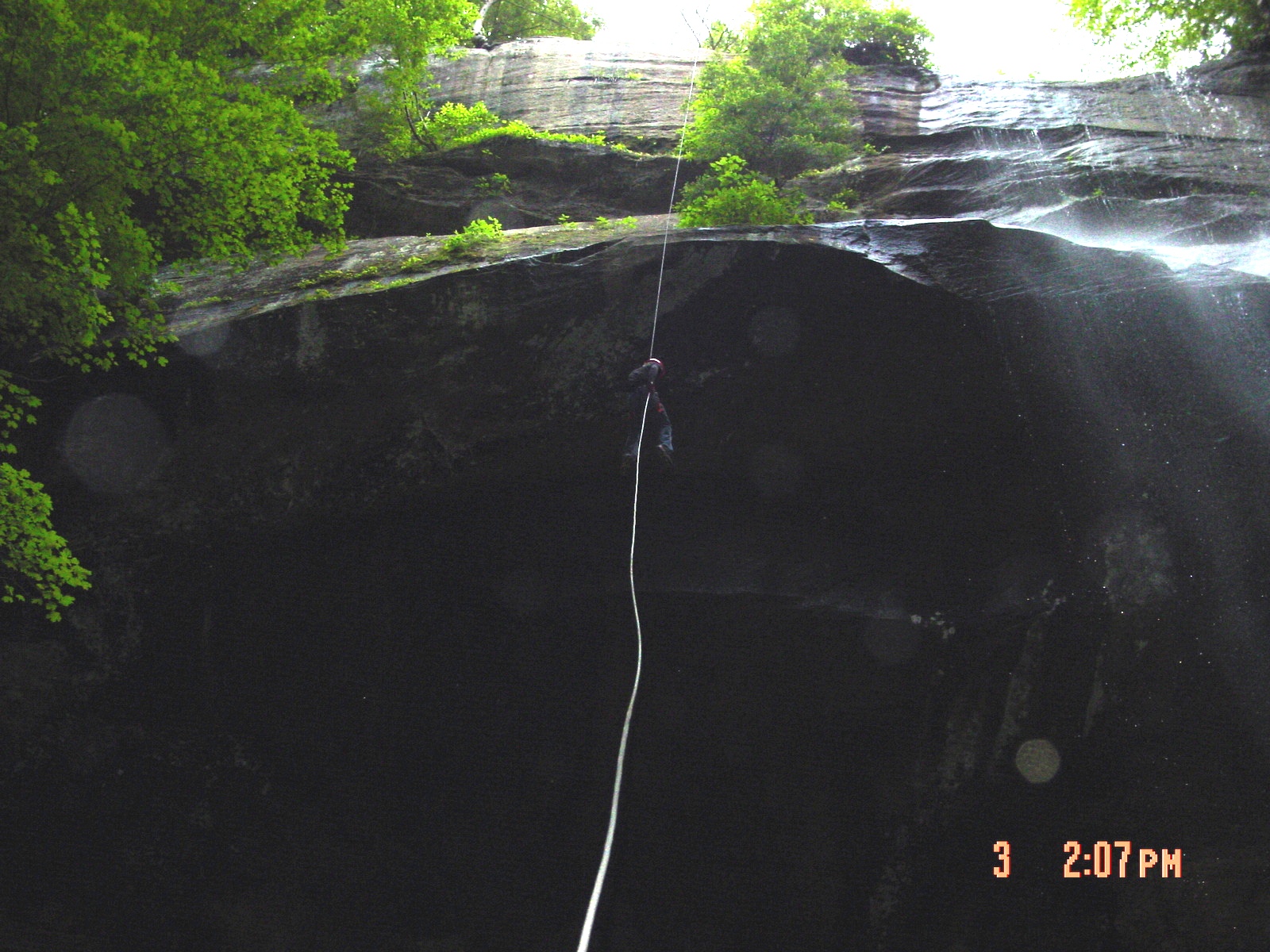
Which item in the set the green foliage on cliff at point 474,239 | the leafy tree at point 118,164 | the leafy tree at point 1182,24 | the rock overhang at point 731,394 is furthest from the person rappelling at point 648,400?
the leafy tree at point 1182,24

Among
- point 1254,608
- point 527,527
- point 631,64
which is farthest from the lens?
point 631,64

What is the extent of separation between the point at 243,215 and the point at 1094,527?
30.6ft

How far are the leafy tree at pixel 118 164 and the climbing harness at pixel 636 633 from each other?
12.5 ft

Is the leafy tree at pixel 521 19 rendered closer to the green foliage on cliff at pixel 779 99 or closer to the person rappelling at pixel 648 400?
the green foliage on cliff at pixel 779 99

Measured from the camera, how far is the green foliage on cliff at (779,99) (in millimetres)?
11211

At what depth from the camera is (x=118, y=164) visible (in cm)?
707

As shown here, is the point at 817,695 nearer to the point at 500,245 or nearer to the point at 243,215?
the point at 500,245

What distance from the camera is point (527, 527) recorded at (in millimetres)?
9008

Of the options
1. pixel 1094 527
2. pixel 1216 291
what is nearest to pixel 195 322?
pixel 1094 527

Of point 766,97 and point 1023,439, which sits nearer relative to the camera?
point 1023,439

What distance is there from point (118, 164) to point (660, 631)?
22.1 ft

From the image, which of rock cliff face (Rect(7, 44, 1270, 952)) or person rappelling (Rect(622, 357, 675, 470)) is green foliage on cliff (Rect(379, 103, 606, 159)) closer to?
rock cliff face (Rect(7, 44, 1270, 952))

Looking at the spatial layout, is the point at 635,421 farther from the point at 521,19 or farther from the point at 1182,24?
the point at 521,19

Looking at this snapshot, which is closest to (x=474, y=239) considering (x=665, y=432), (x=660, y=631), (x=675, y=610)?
(x=665, y=432)
